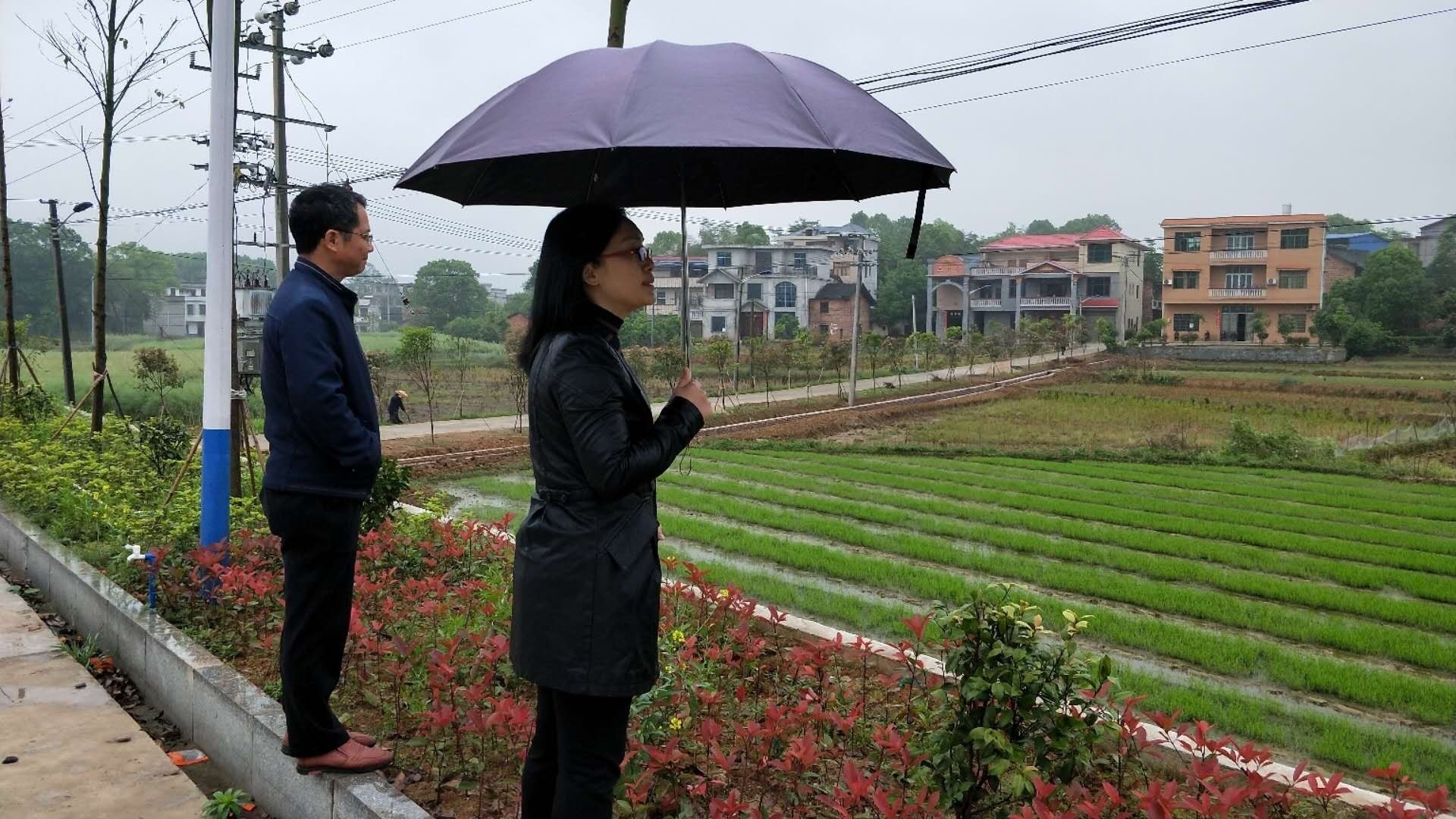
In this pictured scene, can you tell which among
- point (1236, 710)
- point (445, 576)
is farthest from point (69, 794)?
A: point (1236, 710)

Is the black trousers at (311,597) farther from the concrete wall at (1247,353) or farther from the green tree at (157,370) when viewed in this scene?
the concrete wall at (1247,353)

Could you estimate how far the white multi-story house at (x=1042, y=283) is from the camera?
164 ft

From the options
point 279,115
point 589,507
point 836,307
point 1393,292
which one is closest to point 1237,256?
point 1393,292

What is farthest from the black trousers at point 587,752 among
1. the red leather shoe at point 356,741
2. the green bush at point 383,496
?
the green bush at point 383,496

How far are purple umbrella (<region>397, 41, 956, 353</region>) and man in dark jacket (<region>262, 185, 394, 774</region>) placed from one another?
0.36m

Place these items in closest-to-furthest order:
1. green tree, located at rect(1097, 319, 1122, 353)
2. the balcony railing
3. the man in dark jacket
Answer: the man in dark jacket < green tree, located at rect(1097, 319, 1122, 353) < the balcony railing

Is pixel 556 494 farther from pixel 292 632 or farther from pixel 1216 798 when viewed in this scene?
pixel 1216 798

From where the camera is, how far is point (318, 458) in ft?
9.57

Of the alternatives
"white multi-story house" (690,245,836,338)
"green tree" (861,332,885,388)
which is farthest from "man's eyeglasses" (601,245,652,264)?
"white multi-story house" (690,245,836,338)

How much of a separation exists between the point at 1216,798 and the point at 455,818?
192 centimetres

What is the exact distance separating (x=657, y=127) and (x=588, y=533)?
87cm

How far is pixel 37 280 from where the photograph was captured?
3403cm

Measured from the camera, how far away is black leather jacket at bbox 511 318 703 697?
6.99ft

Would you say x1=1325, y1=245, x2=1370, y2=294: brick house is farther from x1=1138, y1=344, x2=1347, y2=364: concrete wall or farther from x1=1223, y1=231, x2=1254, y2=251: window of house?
x1=1138, y1=344, x2=1347, y2=364: concrete wall
